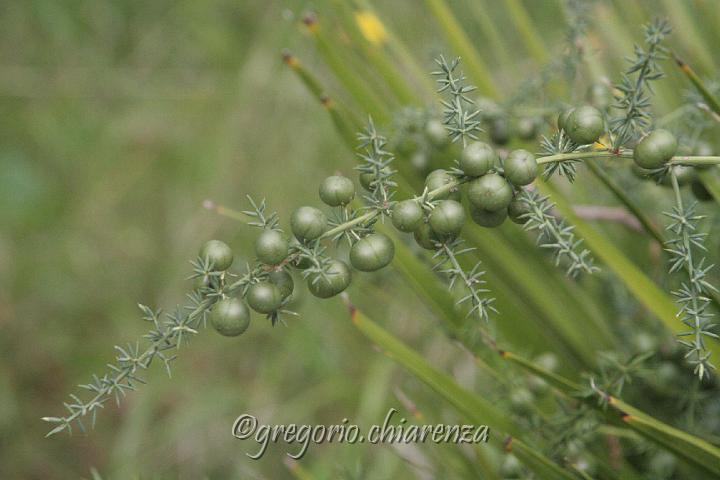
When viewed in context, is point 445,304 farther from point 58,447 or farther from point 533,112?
point 58,447

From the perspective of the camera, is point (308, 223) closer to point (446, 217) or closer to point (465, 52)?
point (446, 217)

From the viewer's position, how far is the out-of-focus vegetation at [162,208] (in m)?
1.89

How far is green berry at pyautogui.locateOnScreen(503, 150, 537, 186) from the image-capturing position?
0.54 metres

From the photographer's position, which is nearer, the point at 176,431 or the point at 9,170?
the point at 176,431

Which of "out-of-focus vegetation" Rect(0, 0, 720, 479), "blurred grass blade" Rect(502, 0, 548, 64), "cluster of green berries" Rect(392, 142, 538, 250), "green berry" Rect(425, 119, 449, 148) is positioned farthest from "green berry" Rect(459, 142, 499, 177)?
"out-of-focus vegetation" Rect(0, 0, 720, 479)

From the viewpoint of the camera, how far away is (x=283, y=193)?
2.17m

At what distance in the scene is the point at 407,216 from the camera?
54 cm

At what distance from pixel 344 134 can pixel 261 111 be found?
142cm

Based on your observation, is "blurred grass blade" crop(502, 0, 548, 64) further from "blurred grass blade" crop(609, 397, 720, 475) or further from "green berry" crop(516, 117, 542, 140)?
"blurred grass blade" crop(609, 397, 720, 475)

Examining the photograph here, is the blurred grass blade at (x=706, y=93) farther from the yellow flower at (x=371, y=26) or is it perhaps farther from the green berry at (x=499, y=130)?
the yellow flower at (x=371, y=26)

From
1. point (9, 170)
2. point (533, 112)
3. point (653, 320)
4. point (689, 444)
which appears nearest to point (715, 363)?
point (689, 444)

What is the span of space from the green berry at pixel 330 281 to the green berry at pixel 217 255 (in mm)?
59

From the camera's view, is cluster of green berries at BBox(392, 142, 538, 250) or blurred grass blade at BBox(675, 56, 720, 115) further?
blurred grass blade at BBox(675, 56, 720, 115)

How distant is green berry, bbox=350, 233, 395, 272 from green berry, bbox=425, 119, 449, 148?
1.23ft
